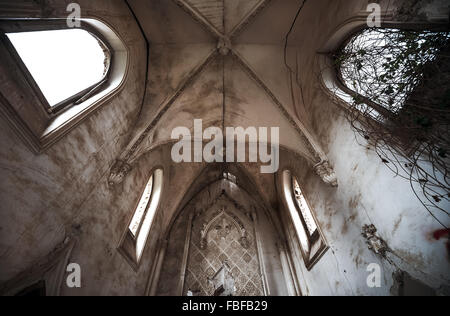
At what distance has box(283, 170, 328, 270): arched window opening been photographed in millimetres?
4645

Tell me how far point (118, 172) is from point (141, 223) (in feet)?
6.74

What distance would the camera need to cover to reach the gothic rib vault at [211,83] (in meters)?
4.98

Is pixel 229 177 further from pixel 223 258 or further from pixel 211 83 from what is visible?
pixel 211 83

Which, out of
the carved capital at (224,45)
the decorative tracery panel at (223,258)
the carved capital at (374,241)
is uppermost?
the carved capital at (224,45)

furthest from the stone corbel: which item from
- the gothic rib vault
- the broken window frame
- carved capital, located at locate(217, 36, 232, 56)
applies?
the broken window frame

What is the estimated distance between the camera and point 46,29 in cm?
294

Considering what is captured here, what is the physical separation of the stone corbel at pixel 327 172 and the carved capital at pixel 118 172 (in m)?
4.40

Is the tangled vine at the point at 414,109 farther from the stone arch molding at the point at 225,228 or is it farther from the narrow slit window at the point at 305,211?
the stone arch molding at the point at 225,228

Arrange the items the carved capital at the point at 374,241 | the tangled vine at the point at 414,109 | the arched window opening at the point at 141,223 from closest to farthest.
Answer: the tangled vine at the point at 414,109 < the carved capital at the point at 374,241 < the arched window opening at the point at 141,223

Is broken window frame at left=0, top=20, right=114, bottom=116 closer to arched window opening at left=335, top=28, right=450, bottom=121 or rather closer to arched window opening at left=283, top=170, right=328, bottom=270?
arched window opening at left=335, top=28, right=450, bottom=121

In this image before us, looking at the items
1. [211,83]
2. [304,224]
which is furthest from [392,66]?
[211,83]

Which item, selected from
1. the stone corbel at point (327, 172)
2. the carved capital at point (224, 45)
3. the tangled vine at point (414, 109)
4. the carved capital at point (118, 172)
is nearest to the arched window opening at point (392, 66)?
the tangled vine at point (414, 109)

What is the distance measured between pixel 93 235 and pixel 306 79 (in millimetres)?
6298

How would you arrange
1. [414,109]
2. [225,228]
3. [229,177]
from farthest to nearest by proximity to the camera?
[229,177]
[225,228]
[414,109]
